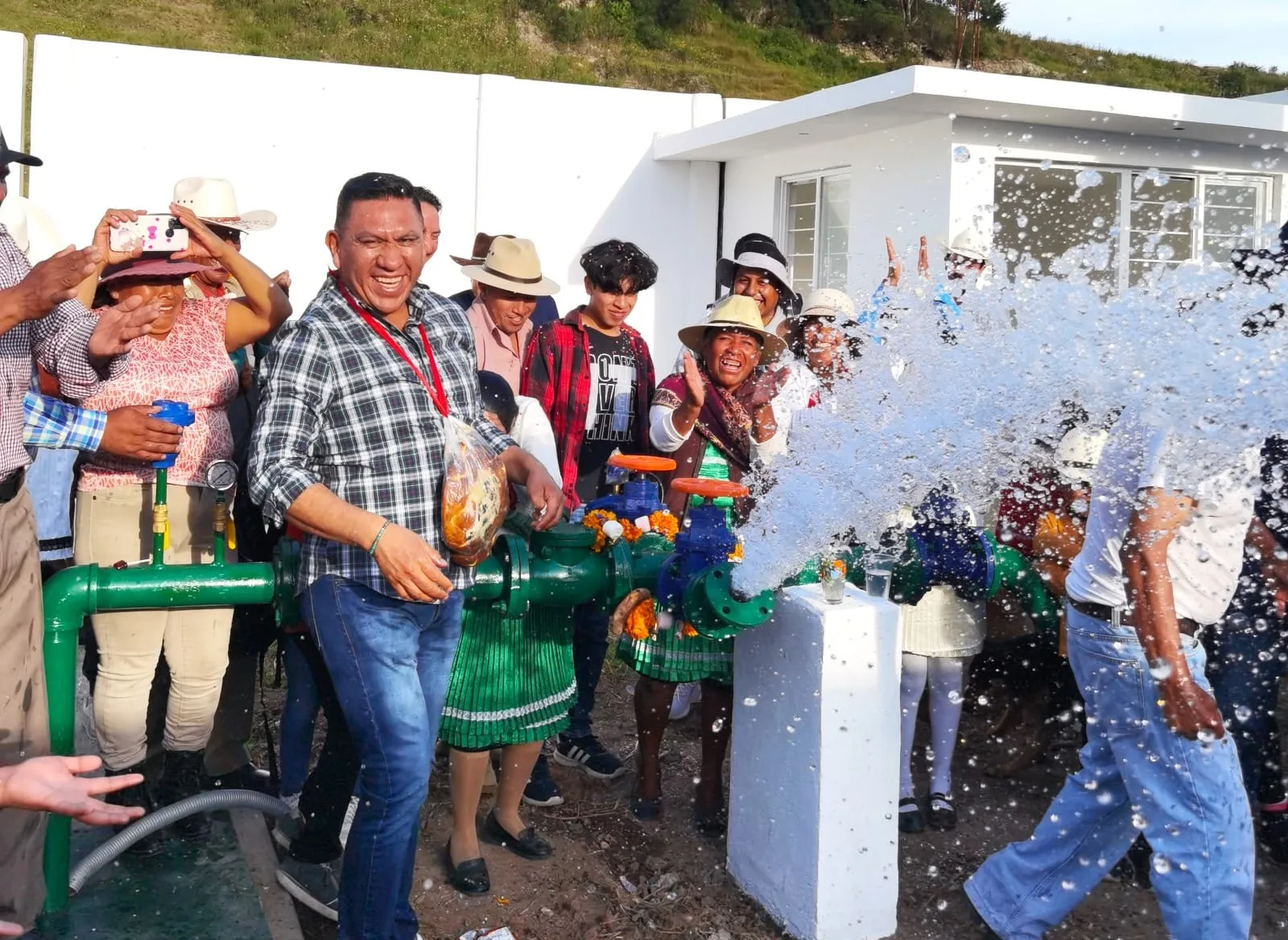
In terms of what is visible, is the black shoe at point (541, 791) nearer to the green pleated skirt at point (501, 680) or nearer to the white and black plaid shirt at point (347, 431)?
the green pleated skirt at point (501, 680)

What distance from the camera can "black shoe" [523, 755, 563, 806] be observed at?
4.26 metres

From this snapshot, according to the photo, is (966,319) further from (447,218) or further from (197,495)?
(447,218)

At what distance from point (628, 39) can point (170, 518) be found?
93.1 feet

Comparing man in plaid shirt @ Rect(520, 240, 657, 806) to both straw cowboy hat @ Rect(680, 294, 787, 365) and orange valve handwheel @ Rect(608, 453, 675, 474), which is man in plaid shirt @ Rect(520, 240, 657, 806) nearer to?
straw cowboy hat @ Rect(680, 294, 787, 365)

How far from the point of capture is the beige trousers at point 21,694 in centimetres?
266

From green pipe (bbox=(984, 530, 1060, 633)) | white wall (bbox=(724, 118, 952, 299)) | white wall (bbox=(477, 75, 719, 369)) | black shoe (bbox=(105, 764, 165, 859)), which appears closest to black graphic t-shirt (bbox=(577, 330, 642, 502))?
green pipe (bbox=(984, 530, 1060, 633))

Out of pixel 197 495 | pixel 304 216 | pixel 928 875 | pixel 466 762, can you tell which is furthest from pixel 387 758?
pixel 304 216

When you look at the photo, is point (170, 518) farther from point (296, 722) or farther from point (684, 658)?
point (684, 658)

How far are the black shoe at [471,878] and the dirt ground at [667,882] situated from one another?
0.03 meters

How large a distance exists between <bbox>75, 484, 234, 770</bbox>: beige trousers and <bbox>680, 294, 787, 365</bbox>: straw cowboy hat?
188 centimetres

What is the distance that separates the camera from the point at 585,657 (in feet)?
15.3

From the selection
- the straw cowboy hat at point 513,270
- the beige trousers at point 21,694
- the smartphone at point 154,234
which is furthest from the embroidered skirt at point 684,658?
the smartphone at point 154,234

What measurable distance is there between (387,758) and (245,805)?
3.37ft

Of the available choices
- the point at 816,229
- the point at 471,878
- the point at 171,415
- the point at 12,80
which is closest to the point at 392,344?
the point at 171,415
